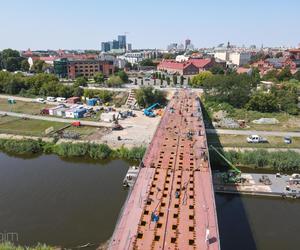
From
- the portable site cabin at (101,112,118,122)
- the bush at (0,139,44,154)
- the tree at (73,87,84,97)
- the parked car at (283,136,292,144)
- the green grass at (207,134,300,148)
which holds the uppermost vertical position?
the tree at (73,87,84,97)

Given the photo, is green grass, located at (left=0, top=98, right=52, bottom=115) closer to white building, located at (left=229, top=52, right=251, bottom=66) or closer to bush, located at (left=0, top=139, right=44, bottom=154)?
bush, located at (left=0, top=139, right=44, bottom=154)

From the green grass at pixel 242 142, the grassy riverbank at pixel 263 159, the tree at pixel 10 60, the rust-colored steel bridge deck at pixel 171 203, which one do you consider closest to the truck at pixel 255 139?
the green grass at pixel 242 142

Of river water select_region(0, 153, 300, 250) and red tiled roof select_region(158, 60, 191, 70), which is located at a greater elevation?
red tiled roof select_region(158, 60, 191, 70)

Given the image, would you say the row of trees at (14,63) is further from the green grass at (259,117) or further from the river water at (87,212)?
the river water at (87,212)

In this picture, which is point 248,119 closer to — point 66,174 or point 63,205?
point 66,174

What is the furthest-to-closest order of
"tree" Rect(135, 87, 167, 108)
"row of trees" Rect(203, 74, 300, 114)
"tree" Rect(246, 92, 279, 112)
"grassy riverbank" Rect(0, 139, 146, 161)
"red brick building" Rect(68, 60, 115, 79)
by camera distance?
"red brick building" Rect(68, 60, 115, 79) → "tree" Rect(135, 87, 167, 108) → "row of trees" Rect(203, 74, 300, 114) → "tree" Rect(246, 92, 279, 112) → "grassy riverbank" Rect(0, 139, 146, 161)

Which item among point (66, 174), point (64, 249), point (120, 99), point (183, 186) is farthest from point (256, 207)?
point (120, 99)

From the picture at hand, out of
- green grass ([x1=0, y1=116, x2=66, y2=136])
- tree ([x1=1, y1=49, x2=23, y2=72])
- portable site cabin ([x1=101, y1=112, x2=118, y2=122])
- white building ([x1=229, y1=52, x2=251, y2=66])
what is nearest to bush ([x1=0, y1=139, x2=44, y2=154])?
green grass ([x1=0, y1=116, x2=66, y2=136])
